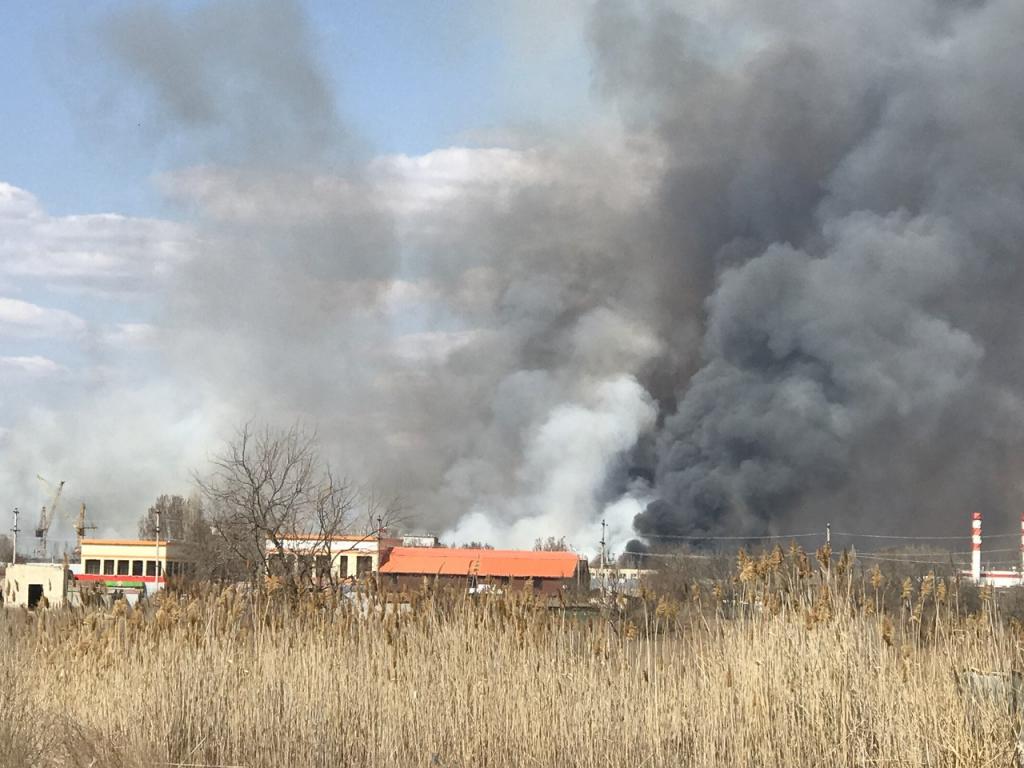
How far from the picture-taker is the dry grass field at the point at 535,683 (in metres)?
8.91

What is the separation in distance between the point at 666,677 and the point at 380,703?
2484 millimetres

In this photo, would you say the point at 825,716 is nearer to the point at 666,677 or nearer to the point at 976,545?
the point at 666,677

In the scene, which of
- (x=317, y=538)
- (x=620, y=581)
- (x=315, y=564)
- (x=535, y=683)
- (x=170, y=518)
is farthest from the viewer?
(x=170, y=518)

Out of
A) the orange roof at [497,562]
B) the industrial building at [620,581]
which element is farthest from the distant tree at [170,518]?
the industrial building at [620,581]

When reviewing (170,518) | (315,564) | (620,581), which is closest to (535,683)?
(315,564)

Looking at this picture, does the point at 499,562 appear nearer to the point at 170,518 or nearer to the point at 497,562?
the point at 497,562

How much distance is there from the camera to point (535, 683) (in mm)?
10000

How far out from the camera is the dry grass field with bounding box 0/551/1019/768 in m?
8.91

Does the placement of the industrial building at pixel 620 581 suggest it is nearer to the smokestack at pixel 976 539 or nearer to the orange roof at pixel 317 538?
the orange roof at pixel 317 538

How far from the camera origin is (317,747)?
1005cm

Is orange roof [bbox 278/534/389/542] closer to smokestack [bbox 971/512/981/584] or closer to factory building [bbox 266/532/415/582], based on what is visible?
factory building [bbox 266/532/415/582]

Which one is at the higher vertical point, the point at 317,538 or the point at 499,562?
the point at 317,538

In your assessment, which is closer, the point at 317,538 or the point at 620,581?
the point at 620,581

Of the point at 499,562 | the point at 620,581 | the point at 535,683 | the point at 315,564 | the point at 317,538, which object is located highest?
the point at 317,538
